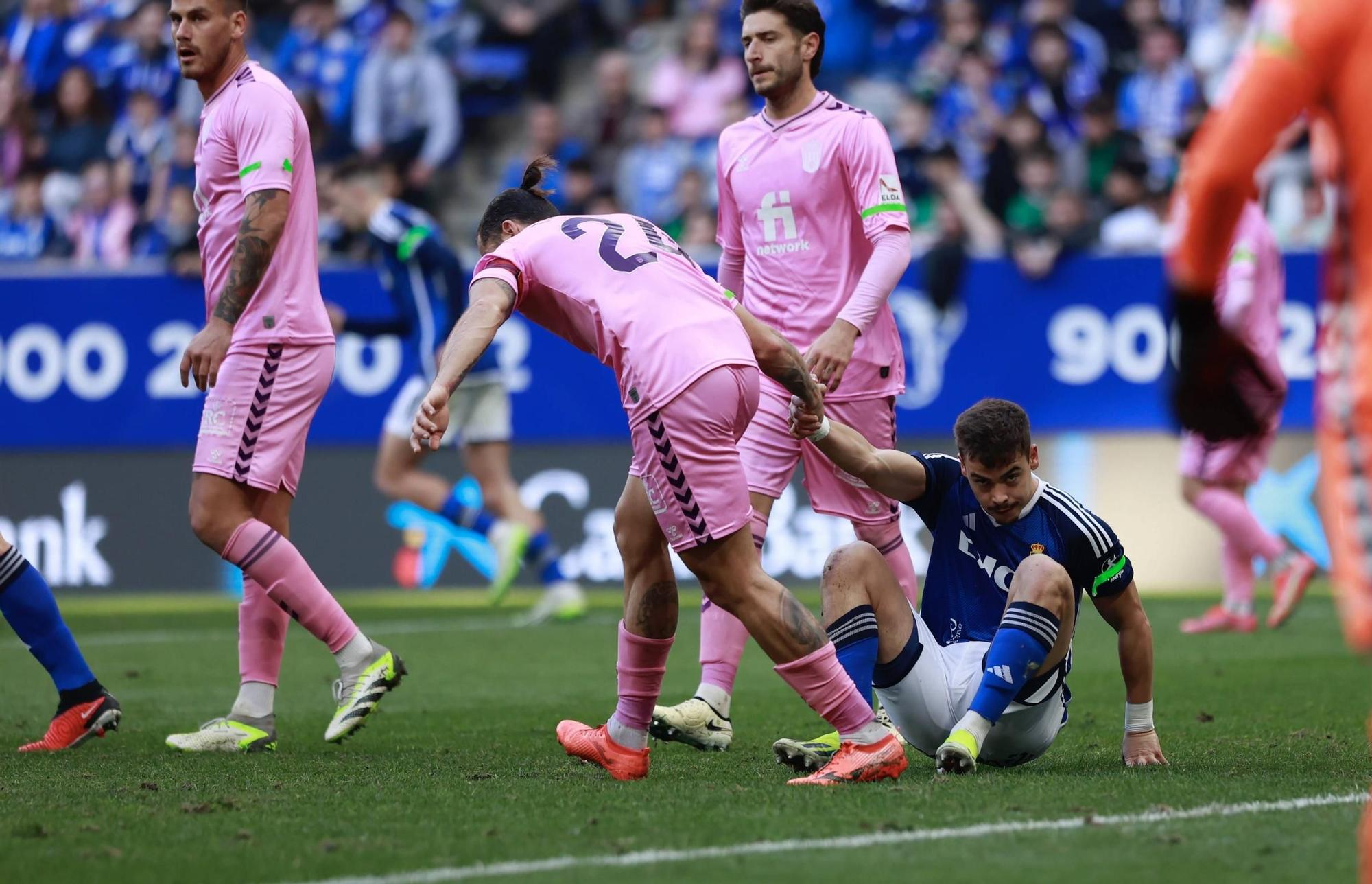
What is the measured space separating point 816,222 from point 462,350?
2046 mm

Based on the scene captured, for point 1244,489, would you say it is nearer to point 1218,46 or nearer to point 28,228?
point 1218,46

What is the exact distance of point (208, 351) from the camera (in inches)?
237

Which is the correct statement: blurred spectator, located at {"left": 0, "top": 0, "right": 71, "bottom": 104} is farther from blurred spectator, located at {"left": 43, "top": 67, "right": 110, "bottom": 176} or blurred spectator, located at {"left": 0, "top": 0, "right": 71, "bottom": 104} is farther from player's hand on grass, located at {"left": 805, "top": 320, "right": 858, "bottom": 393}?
player's hand on grass, located at {"left": 805, "top": 320, "right": 858, "bottom": 393}

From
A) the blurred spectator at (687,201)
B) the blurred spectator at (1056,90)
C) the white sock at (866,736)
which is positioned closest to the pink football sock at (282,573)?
the white sock at (866,736)

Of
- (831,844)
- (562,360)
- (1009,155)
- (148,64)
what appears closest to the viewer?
(831,844)

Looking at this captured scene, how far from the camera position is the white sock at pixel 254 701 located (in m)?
6.37

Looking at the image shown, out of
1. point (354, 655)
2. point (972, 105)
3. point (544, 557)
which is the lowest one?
point (544, 557)

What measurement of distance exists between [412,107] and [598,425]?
4.82 metres

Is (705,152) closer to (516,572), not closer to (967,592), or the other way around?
(516,572)

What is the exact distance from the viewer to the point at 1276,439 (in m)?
12.1

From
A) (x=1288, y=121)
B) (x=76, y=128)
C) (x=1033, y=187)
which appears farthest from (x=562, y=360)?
(x=1288, y=121)

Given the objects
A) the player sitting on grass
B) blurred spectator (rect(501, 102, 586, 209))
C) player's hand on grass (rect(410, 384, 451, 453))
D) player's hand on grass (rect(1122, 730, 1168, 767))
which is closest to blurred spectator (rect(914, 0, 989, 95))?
blurred spectator (rect(501, 102, 586, 209))

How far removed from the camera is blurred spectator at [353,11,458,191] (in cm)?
1605

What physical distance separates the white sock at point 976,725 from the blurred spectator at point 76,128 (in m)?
13.4
